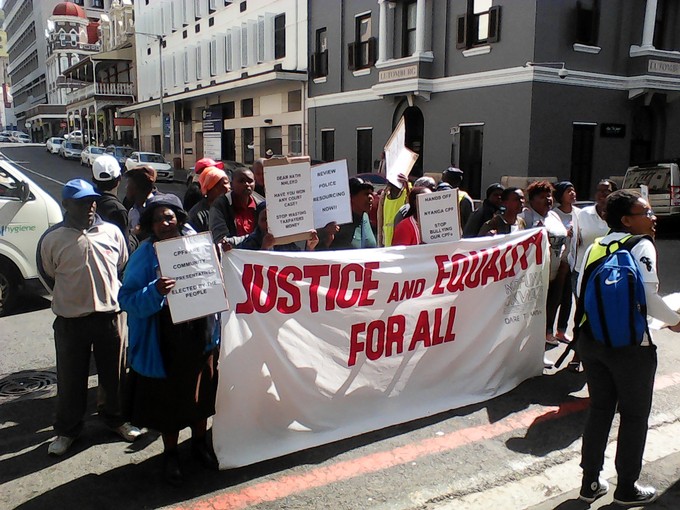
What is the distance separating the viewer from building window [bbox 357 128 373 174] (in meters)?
23.1

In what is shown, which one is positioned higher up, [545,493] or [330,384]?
[330,384]

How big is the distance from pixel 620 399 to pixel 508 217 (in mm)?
2444

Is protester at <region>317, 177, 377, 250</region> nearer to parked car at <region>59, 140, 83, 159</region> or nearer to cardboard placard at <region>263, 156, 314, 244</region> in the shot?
cardboard placard at <region>263, 156, 314, 244</region>

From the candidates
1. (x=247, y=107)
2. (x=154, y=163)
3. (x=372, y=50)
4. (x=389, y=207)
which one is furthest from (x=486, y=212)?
(x=247, y=107)

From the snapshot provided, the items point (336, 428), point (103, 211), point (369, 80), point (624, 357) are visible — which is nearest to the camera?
point (624, 357)

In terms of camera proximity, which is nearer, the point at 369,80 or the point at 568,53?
the point at 568,53

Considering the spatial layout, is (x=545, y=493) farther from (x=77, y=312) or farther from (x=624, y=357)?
(x=77, y=312)

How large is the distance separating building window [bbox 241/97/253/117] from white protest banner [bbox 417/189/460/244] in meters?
26.7

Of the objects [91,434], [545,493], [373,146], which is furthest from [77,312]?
[373,146]

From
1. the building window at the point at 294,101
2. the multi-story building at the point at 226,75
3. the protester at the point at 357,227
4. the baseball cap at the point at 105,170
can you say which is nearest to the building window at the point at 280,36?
the multi-story building at the point at 226,75

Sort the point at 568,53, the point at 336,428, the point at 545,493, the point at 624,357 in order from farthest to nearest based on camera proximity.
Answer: the point at 568,53, the point at 336,428, the point at 545,493, the point at 624,357

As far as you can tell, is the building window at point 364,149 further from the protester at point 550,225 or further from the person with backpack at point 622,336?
the person with backpack at point 622,336

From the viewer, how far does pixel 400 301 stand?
4180mm

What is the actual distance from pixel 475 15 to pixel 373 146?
624 cm
